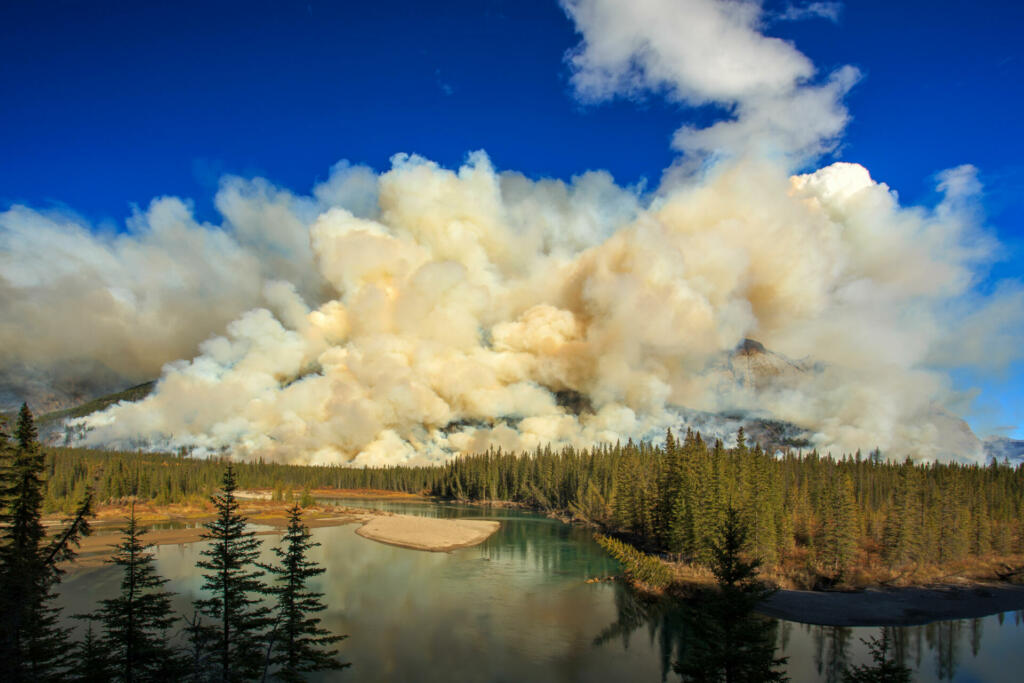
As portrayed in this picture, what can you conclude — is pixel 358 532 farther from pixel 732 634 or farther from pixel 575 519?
pixel 732 634

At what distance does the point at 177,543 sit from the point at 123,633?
232ft

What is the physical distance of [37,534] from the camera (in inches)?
1014

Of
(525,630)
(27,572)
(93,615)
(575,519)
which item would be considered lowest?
(575,519)

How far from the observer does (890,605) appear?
58031mm

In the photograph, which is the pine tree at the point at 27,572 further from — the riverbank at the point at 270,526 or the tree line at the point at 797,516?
the tree line at the point at 797,516

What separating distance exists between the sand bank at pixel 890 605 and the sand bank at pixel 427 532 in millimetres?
48510

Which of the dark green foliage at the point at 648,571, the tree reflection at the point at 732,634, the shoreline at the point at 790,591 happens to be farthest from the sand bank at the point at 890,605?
the tree reflection at the point at 732,634

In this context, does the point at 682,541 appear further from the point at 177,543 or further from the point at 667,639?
the point at 177,543

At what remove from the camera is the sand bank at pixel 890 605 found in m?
52.4

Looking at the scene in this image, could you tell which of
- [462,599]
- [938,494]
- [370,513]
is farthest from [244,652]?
[370,513]

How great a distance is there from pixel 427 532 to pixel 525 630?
187ft

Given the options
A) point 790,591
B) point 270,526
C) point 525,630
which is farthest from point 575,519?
point 525,630

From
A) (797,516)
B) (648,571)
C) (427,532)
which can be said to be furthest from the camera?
(427,532)

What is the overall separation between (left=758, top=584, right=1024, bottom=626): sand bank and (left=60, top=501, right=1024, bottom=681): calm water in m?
1.91
